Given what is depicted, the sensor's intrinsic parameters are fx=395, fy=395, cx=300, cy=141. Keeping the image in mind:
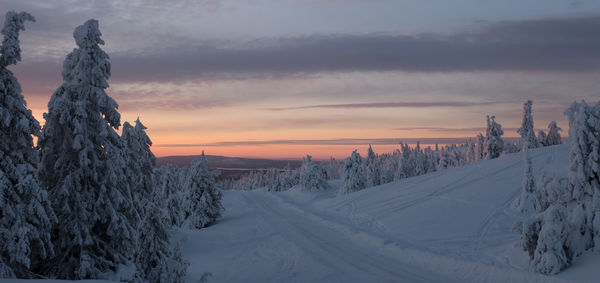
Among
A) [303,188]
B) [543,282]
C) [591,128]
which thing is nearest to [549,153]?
[591,128]

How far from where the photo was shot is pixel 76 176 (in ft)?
43.7

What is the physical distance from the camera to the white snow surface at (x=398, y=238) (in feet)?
60.1

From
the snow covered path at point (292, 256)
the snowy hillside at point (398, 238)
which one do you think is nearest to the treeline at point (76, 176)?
the snow covered path at point (292, 256)

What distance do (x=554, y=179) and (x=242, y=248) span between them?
768 inches

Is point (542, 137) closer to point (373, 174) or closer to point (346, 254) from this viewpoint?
point (373, 174)

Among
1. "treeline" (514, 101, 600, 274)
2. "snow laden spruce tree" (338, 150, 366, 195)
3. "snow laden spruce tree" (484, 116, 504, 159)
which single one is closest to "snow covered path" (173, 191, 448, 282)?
"treeline" (514, 101, 600, 274)

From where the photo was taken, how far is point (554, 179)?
18.9 meters

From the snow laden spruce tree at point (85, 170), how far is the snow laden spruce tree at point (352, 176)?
5125 centimetres

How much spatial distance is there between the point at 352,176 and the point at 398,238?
1476 inches

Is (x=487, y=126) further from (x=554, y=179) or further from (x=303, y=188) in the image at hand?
(x=554, y=179)

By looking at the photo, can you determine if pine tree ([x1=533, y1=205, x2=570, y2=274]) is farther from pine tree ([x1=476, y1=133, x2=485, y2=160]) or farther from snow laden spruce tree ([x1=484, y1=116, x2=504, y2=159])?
pine tree ([x1=476, y1=133, x2=485, y2=160])

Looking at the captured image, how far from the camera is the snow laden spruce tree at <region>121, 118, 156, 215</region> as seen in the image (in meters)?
20.3

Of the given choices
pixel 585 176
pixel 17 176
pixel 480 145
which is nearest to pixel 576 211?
pixel 585 176

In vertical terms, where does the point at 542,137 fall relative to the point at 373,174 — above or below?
above
